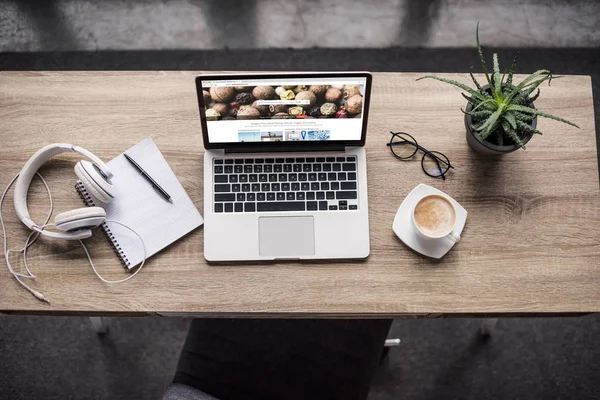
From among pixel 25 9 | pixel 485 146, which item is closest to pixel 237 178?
pixel 485 146

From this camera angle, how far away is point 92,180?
4.05 ft

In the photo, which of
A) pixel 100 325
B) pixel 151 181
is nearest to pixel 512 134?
pixel 151 181

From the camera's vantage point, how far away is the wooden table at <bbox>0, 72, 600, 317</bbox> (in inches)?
49.4

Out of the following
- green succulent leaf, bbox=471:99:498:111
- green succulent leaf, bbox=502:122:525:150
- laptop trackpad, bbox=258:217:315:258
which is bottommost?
laptop trackpad, bbox=258:217:315:258

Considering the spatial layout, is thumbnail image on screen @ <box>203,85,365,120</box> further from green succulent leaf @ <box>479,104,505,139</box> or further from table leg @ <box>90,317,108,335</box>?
table leg @ <box>90,317,108,335</box>

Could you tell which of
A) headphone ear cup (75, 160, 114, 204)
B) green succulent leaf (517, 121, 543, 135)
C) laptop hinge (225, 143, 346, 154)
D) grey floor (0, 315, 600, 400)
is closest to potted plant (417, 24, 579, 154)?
green succulent leaf (517, 121, 543, 135)

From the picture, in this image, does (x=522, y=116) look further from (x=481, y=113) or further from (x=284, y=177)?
(x=284, y=177)

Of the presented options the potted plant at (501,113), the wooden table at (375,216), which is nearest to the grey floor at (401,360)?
the wooden table at (375,216)

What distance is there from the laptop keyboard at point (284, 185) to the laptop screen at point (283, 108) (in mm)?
55

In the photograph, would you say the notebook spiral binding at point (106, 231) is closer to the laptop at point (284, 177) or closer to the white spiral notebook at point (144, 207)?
the white spiral notebook at point (144, 207)

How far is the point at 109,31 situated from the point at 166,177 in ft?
3.80

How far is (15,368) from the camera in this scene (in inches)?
76.4

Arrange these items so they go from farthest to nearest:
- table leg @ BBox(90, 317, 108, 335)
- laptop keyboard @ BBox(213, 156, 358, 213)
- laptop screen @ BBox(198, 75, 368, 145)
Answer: table leg @ BBox(90, 317, 108, 335) → laptop keyboard @ BBox(213, 156, 358, 213) → laptop screen @ BBox(198, 75, 368, 145)

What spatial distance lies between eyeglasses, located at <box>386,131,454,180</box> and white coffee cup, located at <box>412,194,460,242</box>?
9 cm
